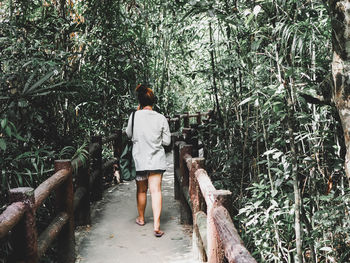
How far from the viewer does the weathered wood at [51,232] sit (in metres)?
2.92

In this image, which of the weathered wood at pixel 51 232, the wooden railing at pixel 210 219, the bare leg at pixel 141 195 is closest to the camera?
the wooden railing at pixel 210 219

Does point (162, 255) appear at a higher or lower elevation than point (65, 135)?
lower

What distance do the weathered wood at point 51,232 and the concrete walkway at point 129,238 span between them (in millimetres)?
517

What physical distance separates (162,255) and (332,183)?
1.63m

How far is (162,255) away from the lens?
381 cm

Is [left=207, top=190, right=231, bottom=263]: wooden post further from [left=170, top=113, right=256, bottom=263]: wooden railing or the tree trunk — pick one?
the tree trunk

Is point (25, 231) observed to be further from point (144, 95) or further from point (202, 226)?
point (144, 95)

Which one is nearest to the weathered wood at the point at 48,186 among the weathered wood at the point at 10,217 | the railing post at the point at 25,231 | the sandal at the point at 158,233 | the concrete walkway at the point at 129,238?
the railing post at the point at 25,231

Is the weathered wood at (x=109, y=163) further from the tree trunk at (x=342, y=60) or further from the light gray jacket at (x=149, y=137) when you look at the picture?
the tree trunk at (x=342, y=60)

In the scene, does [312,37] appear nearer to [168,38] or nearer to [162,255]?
[162,255]

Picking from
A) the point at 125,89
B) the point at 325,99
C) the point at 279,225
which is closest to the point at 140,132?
the point at 279,225

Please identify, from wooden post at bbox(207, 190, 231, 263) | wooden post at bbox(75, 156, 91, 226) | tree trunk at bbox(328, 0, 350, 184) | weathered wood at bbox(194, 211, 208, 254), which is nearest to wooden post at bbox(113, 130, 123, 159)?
A: wooden post at bbox(75, 156, 91, 226)

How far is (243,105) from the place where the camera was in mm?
5176

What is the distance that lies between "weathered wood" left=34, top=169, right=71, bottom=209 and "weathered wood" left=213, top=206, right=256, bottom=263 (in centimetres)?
119
